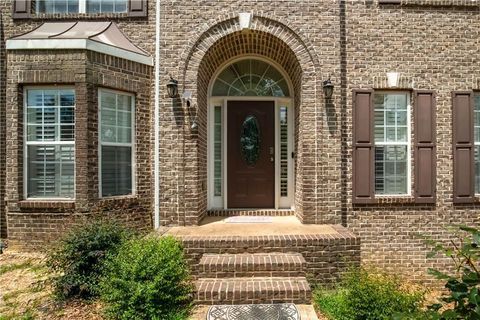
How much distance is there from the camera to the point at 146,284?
3.31 meters

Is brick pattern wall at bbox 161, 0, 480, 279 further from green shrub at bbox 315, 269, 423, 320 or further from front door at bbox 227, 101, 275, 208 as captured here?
green shrub at bbox 315, 269, 423, 320

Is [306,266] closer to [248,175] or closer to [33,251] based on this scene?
[248,175]

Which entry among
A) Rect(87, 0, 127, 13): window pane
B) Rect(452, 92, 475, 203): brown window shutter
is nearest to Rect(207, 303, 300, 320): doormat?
Rect(452, 92, 475, 203): brown window shutter

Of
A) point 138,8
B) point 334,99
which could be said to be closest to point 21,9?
point 138,8

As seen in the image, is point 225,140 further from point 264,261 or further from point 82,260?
point 82,260

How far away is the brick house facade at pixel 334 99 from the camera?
5.36 m

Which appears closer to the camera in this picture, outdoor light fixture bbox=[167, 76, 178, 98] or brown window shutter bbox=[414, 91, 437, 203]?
outdoor light fixture bbox=[167, 76, 178, 98]

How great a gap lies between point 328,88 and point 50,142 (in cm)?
498

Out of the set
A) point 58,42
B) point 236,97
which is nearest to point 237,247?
point 236,97

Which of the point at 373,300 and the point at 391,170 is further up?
the point at 391,170

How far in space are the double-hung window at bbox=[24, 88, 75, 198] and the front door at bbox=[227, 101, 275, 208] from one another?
117 inches

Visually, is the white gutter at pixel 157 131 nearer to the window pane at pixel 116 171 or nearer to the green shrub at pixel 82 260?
the window pane at pixel 116 171

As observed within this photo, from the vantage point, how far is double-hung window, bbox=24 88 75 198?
16.5ft

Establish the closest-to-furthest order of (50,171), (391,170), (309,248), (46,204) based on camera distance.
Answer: (309,248) < (46,204) < (50,171) < (391,170)
